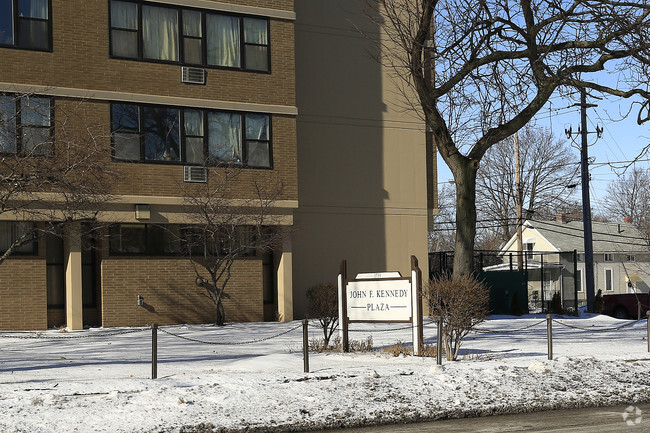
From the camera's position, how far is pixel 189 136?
2719 centimetres

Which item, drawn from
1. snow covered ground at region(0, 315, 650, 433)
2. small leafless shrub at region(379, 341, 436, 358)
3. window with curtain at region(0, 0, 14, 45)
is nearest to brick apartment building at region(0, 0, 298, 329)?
window with curtain at region(0, 0, 14, 45)

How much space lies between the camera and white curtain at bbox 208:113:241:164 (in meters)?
27.6

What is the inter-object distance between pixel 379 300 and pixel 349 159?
15.1 m

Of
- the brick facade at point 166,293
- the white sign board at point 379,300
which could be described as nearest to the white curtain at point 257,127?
the brick facade at point 166,293

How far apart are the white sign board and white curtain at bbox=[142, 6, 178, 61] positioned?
11.8 metres

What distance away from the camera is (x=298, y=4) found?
31922mm

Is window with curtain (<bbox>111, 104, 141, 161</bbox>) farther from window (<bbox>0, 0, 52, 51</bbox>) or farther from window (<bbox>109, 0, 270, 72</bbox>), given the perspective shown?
window (<bbox>0, 0, 52, 51</bbox>)

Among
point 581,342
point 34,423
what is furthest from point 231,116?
point 34,423

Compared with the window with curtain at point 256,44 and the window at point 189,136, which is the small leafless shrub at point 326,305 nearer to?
the window at point 189,136

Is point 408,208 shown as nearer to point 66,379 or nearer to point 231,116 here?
point 231,116

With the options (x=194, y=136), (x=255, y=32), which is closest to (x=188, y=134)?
(x=194, y=136)

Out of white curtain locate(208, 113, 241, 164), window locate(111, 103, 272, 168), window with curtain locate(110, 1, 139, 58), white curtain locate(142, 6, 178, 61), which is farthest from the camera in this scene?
white curtain locate(208, 113, 241, 164)

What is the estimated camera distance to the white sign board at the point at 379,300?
57.1 feet

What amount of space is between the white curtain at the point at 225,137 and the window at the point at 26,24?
5.36m
